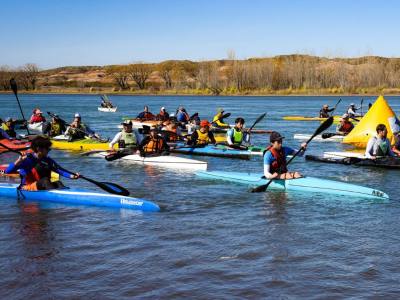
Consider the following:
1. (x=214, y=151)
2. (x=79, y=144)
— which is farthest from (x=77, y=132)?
(x=214, y=151)

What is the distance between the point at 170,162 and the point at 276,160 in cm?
497

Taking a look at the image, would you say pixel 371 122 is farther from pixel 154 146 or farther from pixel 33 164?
pixel 33 164

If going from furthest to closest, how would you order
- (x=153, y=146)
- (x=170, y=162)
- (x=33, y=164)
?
(x=153, y=146) < (x=170, y=162) < (x=33, y=164)

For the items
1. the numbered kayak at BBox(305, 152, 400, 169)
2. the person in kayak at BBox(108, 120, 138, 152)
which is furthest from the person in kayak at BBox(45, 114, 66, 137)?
the numbered kayak at BBox(305, 152, 400, 169)

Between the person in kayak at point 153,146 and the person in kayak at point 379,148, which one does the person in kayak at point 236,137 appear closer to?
the person in kayak at point 153,146

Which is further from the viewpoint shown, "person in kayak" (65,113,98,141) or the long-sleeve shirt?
"person in kayak" (65,113,98,141)

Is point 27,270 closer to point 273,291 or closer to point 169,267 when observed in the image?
point 169,267

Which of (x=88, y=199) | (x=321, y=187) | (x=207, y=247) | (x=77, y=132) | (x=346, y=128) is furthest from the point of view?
(x=346, y=128)

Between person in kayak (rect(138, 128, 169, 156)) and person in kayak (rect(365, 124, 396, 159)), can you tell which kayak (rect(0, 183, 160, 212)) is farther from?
person in kayak (rect(365, 124, 396, 159))

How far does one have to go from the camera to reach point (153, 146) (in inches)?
683

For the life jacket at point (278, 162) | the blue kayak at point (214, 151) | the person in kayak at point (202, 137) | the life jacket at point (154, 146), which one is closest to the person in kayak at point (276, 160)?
the life jacket at point (278, 162)

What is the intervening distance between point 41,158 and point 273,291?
5.84 metres

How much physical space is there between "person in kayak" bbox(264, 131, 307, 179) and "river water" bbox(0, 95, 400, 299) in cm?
45

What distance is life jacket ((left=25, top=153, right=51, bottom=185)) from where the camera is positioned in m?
11.1
